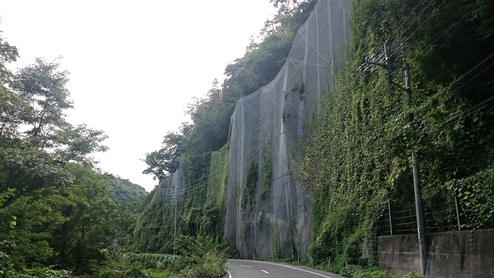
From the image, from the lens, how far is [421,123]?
37.2ft

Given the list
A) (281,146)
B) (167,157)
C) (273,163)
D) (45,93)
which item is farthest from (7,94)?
(167,157)

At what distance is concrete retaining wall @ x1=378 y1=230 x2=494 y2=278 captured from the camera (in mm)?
9242

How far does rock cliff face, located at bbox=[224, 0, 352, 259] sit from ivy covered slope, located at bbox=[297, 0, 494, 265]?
4.60 meters

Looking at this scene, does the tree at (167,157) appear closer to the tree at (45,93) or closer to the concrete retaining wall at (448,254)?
the tree at (45,93)

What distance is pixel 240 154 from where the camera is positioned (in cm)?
4044

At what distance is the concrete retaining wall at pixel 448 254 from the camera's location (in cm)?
924

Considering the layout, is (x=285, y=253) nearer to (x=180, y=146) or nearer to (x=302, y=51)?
(x=302, y=51)

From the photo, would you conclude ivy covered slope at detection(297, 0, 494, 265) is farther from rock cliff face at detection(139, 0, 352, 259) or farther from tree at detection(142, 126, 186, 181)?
tree at detection(142, 126, 186, 181)

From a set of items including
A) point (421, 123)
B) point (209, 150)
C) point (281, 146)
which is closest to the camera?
point (421, 123)

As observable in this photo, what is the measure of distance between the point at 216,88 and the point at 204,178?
13.7 metres

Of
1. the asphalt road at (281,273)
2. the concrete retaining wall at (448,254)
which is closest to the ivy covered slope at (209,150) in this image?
the asphalt road at (281,273)

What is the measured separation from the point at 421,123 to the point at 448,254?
3597mm

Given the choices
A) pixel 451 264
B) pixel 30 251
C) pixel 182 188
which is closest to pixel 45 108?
pixel 30 251

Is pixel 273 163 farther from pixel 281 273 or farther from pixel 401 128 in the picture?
pixel 401 128
